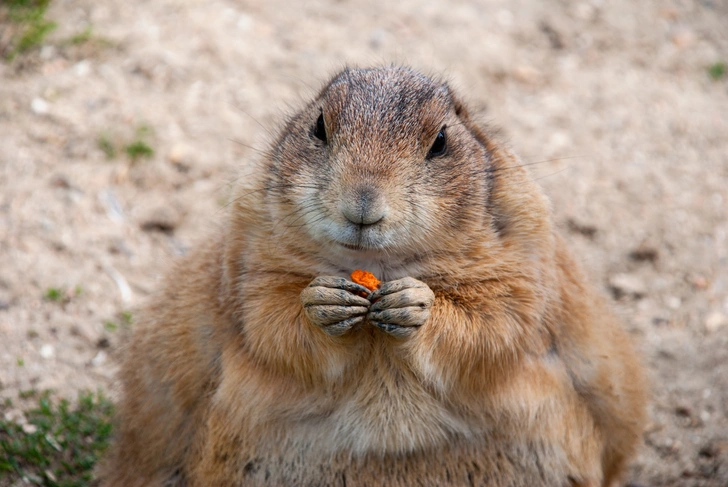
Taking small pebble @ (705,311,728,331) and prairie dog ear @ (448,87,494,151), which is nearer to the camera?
prairie dog ear @ (448,87,494,151)

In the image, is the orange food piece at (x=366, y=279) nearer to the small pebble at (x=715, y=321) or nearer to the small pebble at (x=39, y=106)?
the small pebble at (x=715, y=321)

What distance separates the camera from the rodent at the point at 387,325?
371 centimetres

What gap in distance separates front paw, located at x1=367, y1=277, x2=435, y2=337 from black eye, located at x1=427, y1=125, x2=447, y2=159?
1.87ft

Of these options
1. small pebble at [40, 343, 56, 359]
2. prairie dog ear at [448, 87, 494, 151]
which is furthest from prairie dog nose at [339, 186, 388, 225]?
small pebble at [40, 343, 56, 359]

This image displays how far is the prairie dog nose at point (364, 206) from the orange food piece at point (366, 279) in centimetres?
47

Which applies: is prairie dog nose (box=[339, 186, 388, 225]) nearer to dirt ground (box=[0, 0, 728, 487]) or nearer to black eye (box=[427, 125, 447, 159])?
black eye (box=[427, 125, 447, 159])

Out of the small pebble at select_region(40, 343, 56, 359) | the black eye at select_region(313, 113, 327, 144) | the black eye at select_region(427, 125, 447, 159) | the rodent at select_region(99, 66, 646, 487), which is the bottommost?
the small pebble at select_region(40, 343, 56, 359)

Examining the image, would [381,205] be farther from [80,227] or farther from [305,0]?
[305,0]

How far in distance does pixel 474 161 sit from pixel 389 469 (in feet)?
4.85

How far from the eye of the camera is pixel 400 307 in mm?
3645

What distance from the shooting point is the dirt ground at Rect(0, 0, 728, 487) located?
602 centimetres

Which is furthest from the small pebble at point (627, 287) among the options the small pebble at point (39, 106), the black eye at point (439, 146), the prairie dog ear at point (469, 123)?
the small pebble at point (39, 106)

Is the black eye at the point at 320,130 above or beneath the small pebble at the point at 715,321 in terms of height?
above

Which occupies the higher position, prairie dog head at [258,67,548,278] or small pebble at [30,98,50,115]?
prairie dog head at [258,67,548,278]
